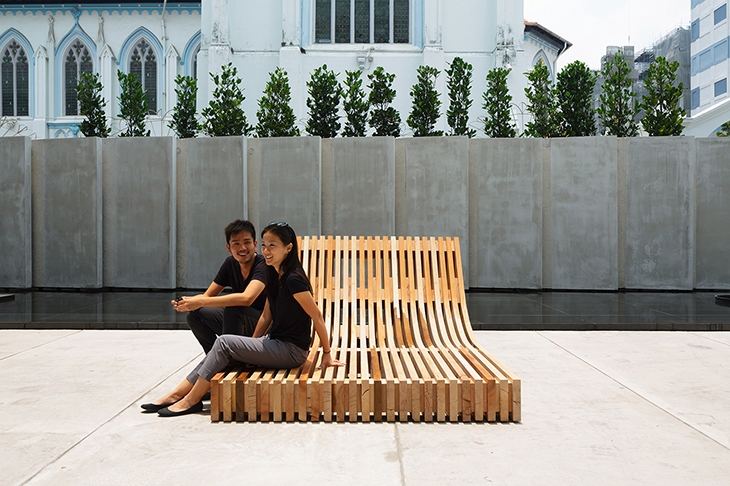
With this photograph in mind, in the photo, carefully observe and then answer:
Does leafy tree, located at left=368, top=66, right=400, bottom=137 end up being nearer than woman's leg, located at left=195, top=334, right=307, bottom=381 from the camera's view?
No

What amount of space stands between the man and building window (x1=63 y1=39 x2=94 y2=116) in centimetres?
3701

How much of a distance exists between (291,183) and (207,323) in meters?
7.97

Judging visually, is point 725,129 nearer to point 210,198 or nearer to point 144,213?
point 210,198

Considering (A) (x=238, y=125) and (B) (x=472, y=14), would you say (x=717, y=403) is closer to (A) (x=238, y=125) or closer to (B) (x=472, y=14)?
(A) (x=238, y=125)

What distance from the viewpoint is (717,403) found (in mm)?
5066

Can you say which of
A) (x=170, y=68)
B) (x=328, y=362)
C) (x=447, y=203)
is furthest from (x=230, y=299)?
(x=170, y=68)

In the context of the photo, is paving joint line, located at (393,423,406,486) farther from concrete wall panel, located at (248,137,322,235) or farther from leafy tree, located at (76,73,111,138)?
leafy tree, located at (76,73,111,138)

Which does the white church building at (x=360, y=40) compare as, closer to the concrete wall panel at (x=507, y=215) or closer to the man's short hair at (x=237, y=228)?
the concrete wall panel at (x=507, y=215)

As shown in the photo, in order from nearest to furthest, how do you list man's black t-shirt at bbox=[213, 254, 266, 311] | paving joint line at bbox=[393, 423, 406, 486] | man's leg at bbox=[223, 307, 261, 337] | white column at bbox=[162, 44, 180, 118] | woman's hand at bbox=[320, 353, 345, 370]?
paving joint line at bbox=[393, 423, 406, 486] → woman's hand at bbox=[320, 353, 345, 370] → man's leg at bbox=[223, 307, 261, 337] → man's black t-shirt at bbox=[213, 254, 266, 311] → white column at bbox=[162, 44, 180, 118]

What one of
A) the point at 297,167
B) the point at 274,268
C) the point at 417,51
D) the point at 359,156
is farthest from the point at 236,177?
the point at 417,51

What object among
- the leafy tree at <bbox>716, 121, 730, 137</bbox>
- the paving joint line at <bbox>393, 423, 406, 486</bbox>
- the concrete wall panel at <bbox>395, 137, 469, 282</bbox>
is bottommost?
the paving joint line at <bbox>393, 423, 406, 486</bbox>

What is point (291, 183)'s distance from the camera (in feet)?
43.3

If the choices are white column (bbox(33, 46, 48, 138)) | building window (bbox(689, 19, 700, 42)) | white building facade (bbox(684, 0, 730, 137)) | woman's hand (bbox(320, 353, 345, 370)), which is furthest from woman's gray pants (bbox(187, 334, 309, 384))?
building window (bbox(689, 19, 700, 42))

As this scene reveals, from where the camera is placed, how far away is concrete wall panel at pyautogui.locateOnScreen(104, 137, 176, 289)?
13.3 meters
